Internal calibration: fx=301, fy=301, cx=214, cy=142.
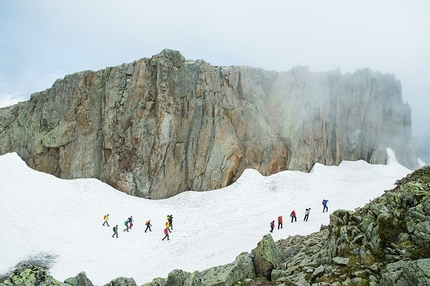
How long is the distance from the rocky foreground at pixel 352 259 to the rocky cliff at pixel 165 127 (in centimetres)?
2580

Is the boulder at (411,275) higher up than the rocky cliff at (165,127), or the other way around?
the rocky cliff at (165,127)

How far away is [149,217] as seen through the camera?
109 ft

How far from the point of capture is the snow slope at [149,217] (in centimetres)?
2350

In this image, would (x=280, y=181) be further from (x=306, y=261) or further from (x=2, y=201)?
(x=2, y=201)

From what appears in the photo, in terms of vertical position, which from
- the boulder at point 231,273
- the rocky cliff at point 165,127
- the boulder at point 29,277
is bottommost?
the boulder at point 231,273

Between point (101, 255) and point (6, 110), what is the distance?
34233mm

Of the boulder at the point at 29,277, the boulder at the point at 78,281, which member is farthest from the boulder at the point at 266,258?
the boulder at the point at 29,277

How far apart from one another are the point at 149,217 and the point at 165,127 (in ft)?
42.9

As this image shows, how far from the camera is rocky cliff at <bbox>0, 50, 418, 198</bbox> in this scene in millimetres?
41250

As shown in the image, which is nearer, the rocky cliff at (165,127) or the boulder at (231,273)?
the boulder at (231,273)

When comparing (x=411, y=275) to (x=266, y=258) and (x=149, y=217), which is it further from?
(x=149, y=217)

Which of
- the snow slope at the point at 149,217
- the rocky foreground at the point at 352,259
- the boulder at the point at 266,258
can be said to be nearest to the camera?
the rocky foreground at the point at 352,259

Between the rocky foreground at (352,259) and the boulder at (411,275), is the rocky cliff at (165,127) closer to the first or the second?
the rocky foreground at (352,259)

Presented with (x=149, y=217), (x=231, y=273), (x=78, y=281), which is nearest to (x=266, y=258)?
(x=231, y=273)
